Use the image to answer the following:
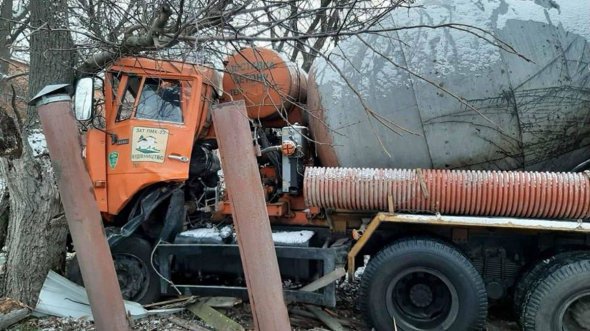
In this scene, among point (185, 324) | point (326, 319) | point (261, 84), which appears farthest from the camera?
point (261, 84)

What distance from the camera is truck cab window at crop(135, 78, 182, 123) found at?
A: 5.05 meters

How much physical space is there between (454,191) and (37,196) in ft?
12.0

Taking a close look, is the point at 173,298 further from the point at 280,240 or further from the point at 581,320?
the point at 581,320

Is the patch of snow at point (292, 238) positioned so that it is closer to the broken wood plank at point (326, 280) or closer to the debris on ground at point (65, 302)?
the broken wood plank at point (326, 280)

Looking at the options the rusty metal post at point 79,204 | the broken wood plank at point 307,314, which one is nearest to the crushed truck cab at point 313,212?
the broken wood plank at point 307,314

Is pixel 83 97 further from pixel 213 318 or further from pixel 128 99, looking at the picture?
pixel 213 318

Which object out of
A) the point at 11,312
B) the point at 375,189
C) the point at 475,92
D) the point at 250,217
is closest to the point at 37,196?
the point at 11,312

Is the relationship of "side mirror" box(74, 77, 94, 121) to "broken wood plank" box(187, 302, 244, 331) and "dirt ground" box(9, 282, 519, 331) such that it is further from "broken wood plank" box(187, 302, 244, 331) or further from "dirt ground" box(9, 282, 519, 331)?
"broken wood plank" box(187, 302, 244, 331)

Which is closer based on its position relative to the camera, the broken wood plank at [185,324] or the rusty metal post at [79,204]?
the rusty metal post at [79,204]

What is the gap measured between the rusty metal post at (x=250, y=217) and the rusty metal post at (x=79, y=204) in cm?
89

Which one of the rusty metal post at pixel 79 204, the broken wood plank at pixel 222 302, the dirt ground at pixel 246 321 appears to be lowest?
the dirt ground at pixel 246 321

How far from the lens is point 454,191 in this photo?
429 cm

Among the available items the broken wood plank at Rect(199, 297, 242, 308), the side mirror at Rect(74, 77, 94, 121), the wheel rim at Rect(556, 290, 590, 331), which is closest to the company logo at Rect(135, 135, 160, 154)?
the side mirror at Rect(74, 77, 94, 121)

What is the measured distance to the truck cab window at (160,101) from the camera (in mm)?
5047
